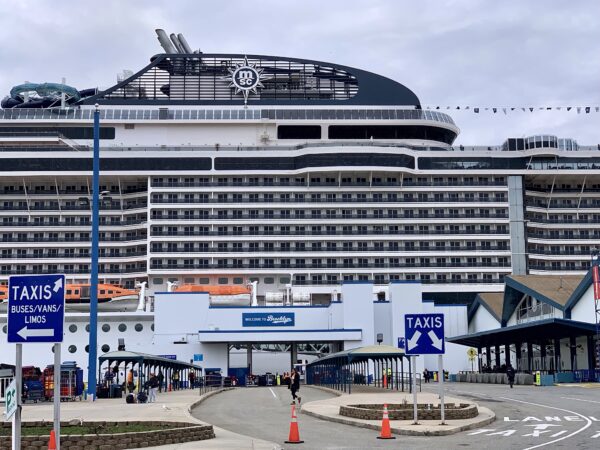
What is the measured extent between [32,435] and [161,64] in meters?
80.4

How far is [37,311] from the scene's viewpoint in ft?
48.5

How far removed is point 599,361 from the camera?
57.5m

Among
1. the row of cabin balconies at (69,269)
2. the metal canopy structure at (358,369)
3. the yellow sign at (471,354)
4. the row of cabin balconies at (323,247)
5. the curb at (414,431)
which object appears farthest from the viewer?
the row of cabin balconies at (69,269)

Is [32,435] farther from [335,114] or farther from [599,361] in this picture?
[335,114]

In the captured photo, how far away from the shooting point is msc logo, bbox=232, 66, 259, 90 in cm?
9725

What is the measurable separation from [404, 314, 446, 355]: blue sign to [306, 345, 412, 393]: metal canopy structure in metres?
10.7

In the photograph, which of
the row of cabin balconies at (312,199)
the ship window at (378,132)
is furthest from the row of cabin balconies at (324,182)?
the ship window at (378,132)

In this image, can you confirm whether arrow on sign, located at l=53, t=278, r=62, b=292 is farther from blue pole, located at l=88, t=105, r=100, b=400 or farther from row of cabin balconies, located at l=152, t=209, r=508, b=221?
row of cabin balconies, located at l=152, t=209, r=508, b=221

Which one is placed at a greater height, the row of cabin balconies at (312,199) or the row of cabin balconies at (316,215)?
the row of cabin balconies at (312,199)

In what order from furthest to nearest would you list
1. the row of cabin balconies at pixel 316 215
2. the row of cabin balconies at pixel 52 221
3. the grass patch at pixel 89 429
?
1. the row of cabin balconies at pixel 52 221
2. the row of cabin balconies at pixel 316 215
3. the grass patch at pixel 89 429

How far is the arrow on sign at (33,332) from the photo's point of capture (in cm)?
1474

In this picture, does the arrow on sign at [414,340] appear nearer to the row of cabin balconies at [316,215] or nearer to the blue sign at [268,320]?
the blue sign at [268,320]

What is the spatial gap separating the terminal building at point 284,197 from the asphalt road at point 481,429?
46176mm

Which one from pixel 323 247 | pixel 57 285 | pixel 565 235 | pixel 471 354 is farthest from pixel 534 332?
pixel 57 285
